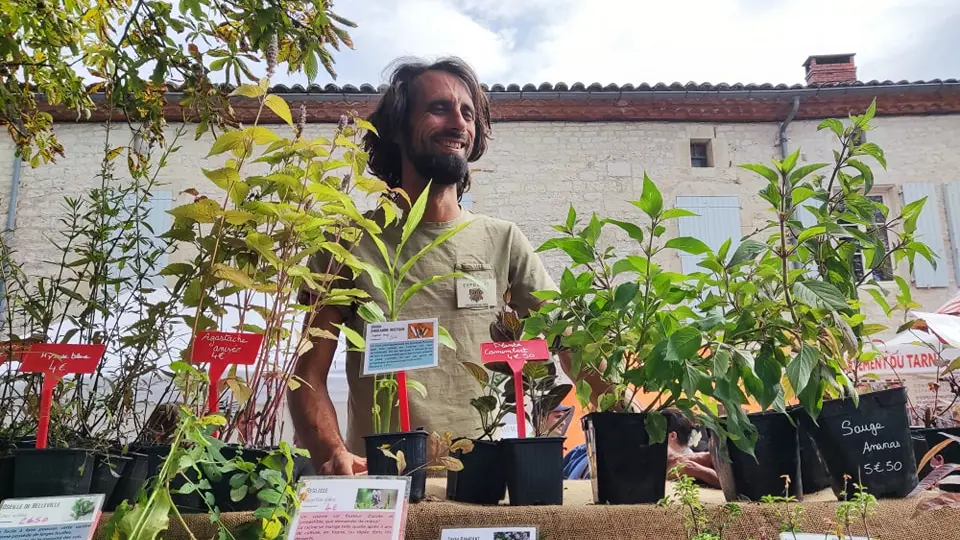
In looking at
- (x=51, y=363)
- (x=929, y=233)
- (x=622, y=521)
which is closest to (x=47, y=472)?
(x=51, y=363)

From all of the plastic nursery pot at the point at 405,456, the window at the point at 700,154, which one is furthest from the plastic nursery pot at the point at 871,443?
the window at the point at 700,154

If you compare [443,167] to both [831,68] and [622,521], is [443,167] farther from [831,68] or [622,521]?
[831,68]

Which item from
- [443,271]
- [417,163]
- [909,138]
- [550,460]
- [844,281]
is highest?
[909,138]

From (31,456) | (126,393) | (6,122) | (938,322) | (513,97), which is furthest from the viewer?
(513,97)

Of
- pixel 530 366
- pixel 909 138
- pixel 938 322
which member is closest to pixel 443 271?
pixel 530 366

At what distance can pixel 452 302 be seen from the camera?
6.98 feet

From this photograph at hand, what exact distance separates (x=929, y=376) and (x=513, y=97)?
21.0 ft

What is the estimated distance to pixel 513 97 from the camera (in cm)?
965

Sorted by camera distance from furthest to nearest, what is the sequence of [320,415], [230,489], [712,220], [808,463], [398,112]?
[712,220]
[398,112]
[320,415]
[808,463]
[230,489]

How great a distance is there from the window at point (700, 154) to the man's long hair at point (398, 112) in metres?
8.16

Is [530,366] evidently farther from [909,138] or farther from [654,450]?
[909,138]

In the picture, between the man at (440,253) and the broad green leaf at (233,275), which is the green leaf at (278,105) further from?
the man at (440,253)

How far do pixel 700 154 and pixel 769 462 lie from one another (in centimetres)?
933

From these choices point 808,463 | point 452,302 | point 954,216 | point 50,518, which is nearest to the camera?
point 50,518
